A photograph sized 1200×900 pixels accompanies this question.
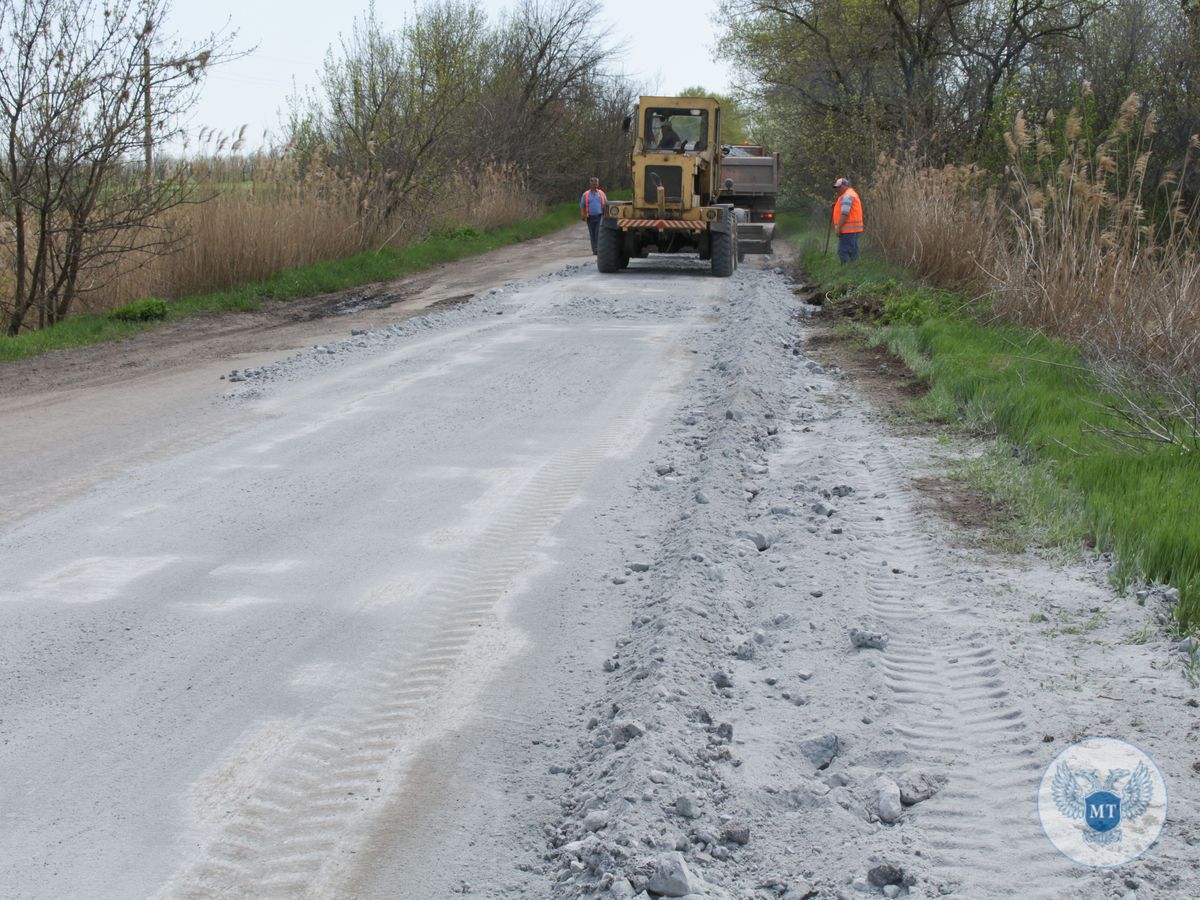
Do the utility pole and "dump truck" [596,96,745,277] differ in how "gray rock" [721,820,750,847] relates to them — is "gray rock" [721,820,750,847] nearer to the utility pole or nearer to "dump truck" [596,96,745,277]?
the utility pole

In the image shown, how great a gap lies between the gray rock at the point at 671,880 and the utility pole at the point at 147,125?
13989 millimetres

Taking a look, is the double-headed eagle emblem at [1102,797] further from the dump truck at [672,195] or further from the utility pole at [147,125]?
the dump truck at [672,195]

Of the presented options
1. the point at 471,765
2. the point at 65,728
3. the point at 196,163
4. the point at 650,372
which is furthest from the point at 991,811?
the point at 196,163

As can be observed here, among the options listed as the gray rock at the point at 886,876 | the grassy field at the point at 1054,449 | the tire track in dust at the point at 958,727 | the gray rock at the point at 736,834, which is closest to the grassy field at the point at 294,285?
the grassy field at the point at 1054,449

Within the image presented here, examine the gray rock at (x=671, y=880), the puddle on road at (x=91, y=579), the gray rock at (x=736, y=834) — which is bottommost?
the gray rock at (x=736, y=834)

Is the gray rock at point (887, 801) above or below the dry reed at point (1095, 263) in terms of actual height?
below

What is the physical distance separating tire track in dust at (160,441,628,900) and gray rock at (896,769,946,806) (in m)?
1.52

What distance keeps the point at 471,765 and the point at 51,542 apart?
10.4 feet

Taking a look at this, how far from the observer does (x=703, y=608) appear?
16.7 feet

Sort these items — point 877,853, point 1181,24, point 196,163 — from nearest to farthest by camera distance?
point 877,853
point 196,163
point 1181,24

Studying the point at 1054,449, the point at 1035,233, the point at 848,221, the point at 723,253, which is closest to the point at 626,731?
the point at 1054,449

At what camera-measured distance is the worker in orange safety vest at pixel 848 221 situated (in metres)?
20.3

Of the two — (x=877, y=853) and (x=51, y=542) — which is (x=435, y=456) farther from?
(x=877, y=853)

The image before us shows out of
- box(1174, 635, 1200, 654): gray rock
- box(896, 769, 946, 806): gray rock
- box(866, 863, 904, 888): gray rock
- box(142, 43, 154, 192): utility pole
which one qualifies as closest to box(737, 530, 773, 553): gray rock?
box(1174, 635, 1200, 654): gray rock
